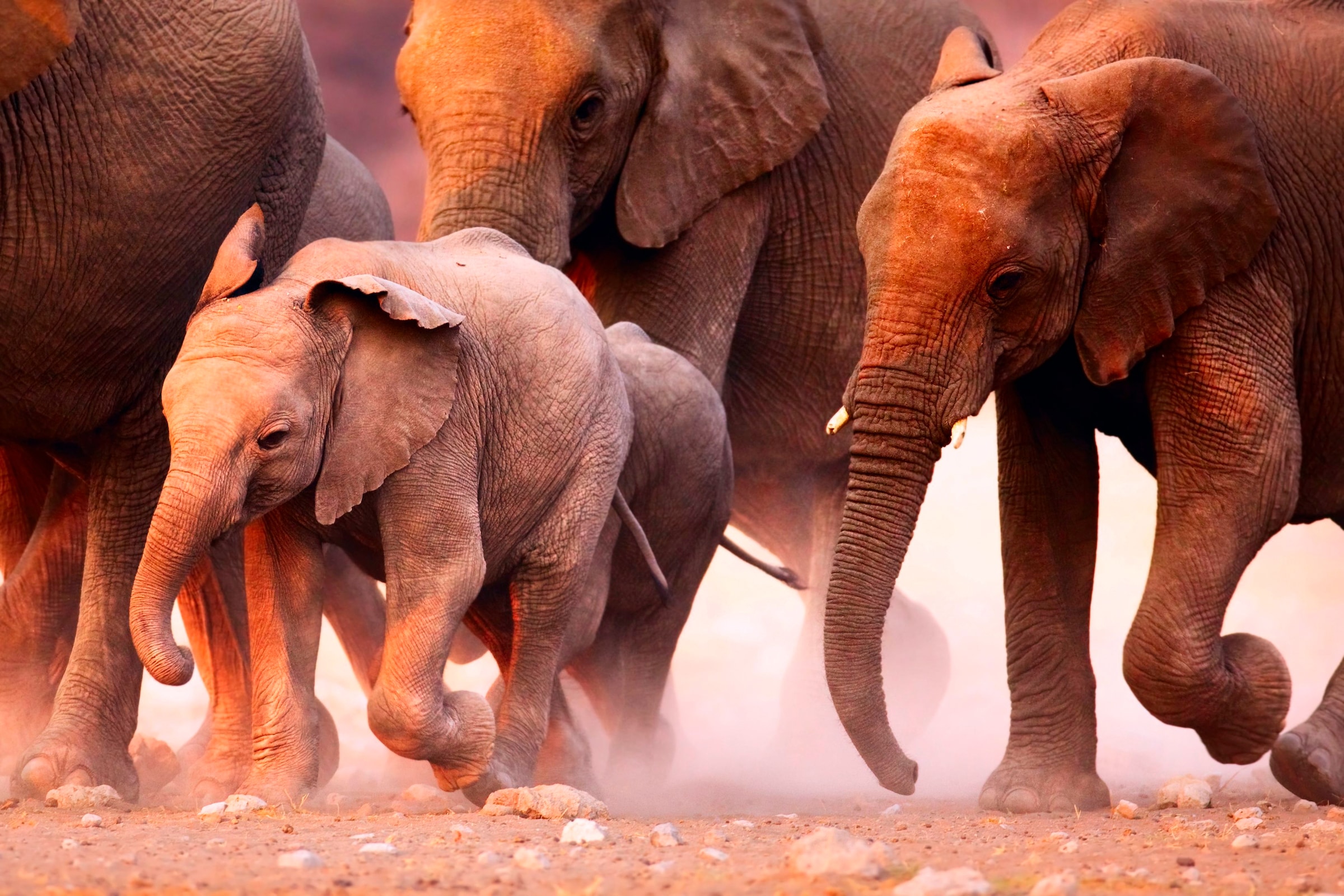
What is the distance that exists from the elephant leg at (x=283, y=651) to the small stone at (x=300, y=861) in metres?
1.29

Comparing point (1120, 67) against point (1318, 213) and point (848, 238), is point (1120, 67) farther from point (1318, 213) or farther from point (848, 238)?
point (848, 238)

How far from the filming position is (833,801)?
20.2ft

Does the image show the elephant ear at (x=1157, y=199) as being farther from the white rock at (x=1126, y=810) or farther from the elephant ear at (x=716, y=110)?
the elephant ear at (x=716, y=110)

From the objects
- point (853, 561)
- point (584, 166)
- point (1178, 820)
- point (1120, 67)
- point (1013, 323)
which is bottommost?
point (1178, 820)

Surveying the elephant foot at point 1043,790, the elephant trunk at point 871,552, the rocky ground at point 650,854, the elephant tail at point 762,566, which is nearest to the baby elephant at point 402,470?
the rocky ground at point 650,854

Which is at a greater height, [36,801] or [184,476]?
[184,476]

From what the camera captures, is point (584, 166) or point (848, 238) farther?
point (848, 238)

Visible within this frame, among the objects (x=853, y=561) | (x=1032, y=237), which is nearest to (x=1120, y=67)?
(x=1032, y=237)

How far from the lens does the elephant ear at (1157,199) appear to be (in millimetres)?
5164

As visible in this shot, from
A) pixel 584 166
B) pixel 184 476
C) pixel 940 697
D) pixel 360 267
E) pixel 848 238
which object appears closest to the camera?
pixel 184 476

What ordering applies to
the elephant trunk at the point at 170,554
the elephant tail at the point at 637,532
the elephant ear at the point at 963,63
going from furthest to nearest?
the elephant tail at the point at 637,532, the elephant ear at the point at 963,63, the elephant trunk at the point at 170,554

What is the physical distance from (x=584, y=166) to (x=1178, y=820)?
295 centimetres

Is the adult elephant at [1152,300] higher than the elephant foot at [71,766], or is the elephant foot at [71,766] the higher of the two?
the adult elephant at [1152,300]

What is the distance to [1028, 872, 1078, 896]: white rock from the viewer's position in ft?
10.7
